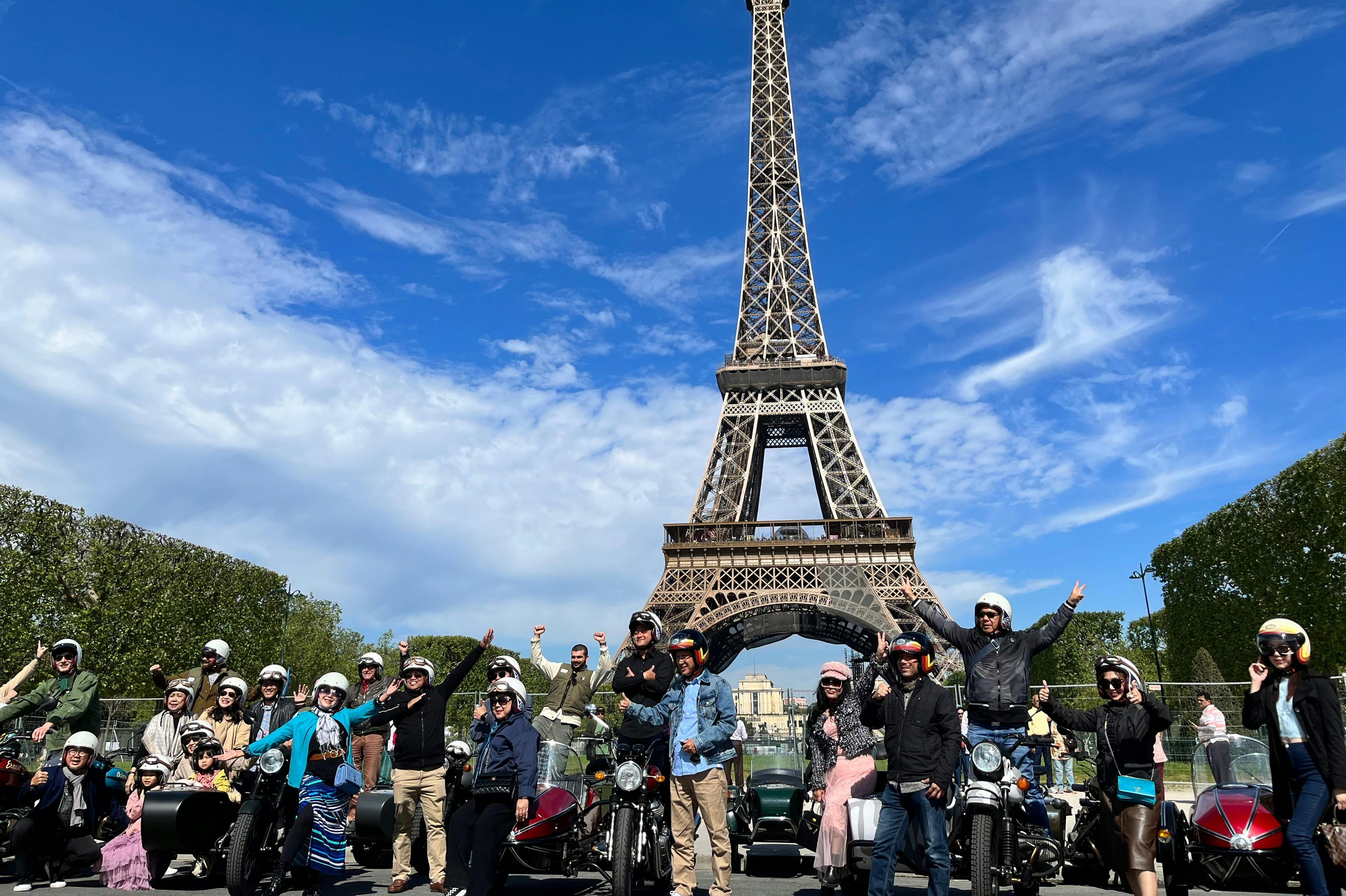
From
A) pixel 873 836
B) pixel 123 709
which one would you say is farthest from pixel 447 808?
pixel 123 709

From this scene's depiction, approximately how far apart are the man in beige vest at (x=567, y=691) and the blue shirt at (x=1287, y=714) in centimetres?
523

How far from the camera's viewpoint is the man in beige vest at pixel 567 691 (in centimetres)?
862

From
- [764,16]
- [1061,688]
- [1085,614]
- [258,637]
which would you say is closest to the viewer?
[1061,688]

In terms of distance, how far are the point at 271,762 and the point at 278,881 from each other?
0.78 meters

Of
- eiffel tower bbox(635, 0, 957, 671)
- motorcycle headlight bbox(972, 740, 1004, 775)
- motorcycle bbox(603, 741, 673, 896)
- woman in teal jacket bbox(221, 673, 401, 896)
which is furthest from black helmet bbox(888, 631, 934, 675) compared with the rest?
eiffel tower bbox(635, 0, 957, 671)

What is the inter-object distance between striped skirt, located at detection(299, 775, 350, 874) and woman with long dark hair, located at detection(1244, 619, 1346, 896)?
18.9 feet

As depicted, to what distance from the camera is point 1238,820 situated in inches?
220

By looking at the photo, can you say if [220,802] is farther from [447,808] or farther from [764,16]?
[764,16]

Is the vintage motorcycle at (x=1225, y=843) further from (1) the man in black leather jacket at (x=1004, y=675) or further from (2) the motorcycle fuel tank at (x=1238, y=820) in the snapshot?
(1) the man in black leather jacket at (x=1004, y=675)

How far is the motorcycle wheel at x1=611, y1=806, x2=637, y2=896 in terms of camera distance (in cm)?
538

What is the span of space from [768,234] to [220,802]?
139 feet

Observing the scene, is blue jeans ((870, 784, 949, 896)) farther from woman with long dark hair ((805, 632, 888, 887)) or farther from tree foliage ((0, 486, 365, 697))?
tree foliage ((0, 486, 365, 697))

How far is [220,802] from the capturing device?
6.59 m

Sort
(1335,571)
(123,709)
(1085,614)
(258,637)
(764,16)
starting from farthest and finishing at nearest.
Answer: (764,16) → (1085,614) → (258,637) → (1335,571) → (123,709)
